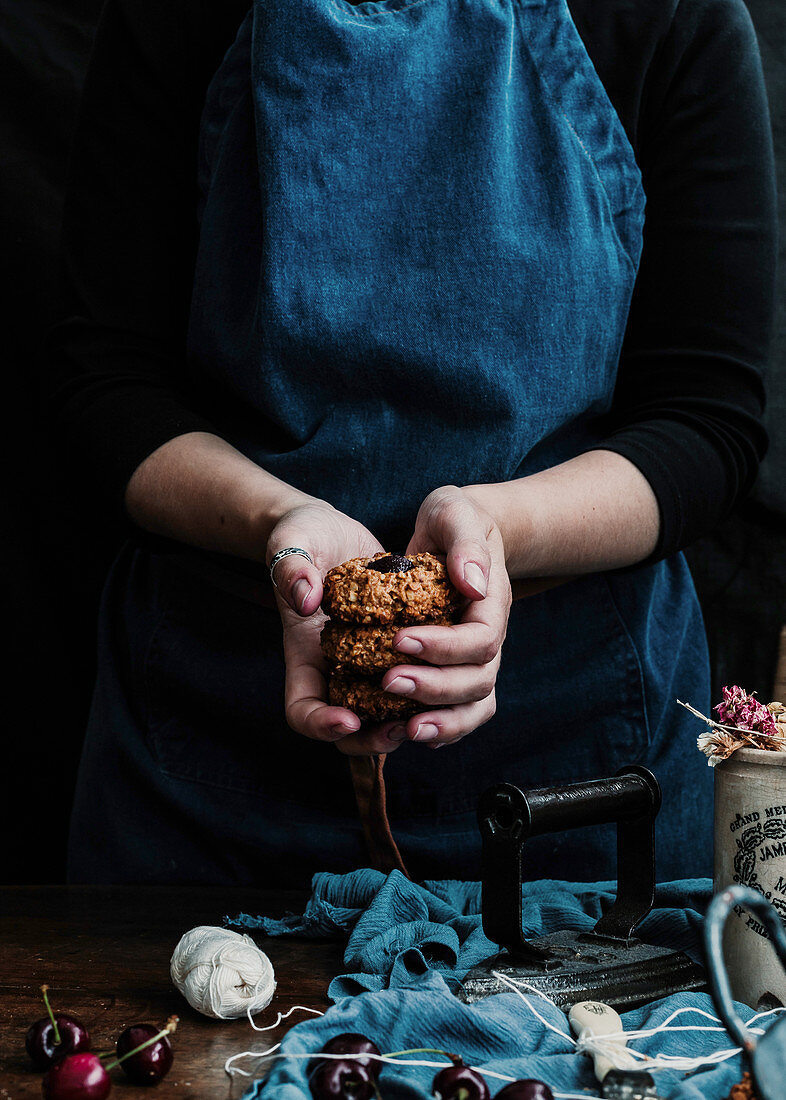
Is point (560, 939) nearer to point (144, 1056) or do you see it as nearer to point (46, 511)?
point (144, 1056)

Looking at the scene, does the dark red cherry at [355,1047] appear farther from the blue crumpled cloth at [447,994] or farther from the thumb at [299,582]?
the thumb at [299,582]

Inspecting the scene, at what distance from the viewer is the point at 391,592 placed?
84 cm

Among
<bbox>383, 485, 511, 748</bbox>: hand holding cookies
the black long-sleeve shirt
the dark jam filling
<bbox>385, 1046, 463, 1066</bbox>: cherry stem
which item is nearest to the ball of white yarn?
<bbox>385, 1046, 463, 1066</bbox>: cherry stem

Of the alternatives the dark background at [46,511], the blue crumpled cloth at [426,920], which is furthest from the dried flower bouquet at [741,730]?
the dark background at [46,511]

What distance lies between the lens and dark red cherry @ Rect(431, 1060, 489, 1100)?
0.58 m

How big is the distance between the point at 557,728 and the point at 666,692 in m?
0.15

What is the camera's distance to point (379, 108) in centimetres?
109

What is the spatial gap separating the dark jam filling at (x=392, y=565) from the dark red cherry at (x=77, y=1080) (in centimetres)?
42

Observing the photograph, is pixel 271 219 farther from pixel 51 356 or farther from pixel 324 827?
pixel 324 827

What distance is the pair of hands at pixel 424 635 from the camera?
2.69 feet

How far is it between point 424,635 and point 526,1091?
0.34 metres

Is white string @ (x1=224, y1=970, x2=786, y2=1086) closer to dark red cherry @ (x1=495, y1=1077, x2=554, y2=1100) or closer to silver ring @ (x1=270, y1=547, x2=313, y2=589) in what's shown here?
dark red cherry @ (x1=495, y1=1077, x2=554, y2=1100)

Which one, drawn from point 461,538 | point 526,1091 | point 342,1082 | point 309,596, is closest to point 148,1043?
point 342,1082

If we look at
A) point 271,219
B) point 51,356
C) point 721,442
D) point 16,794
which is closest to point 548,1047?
point 721,442
